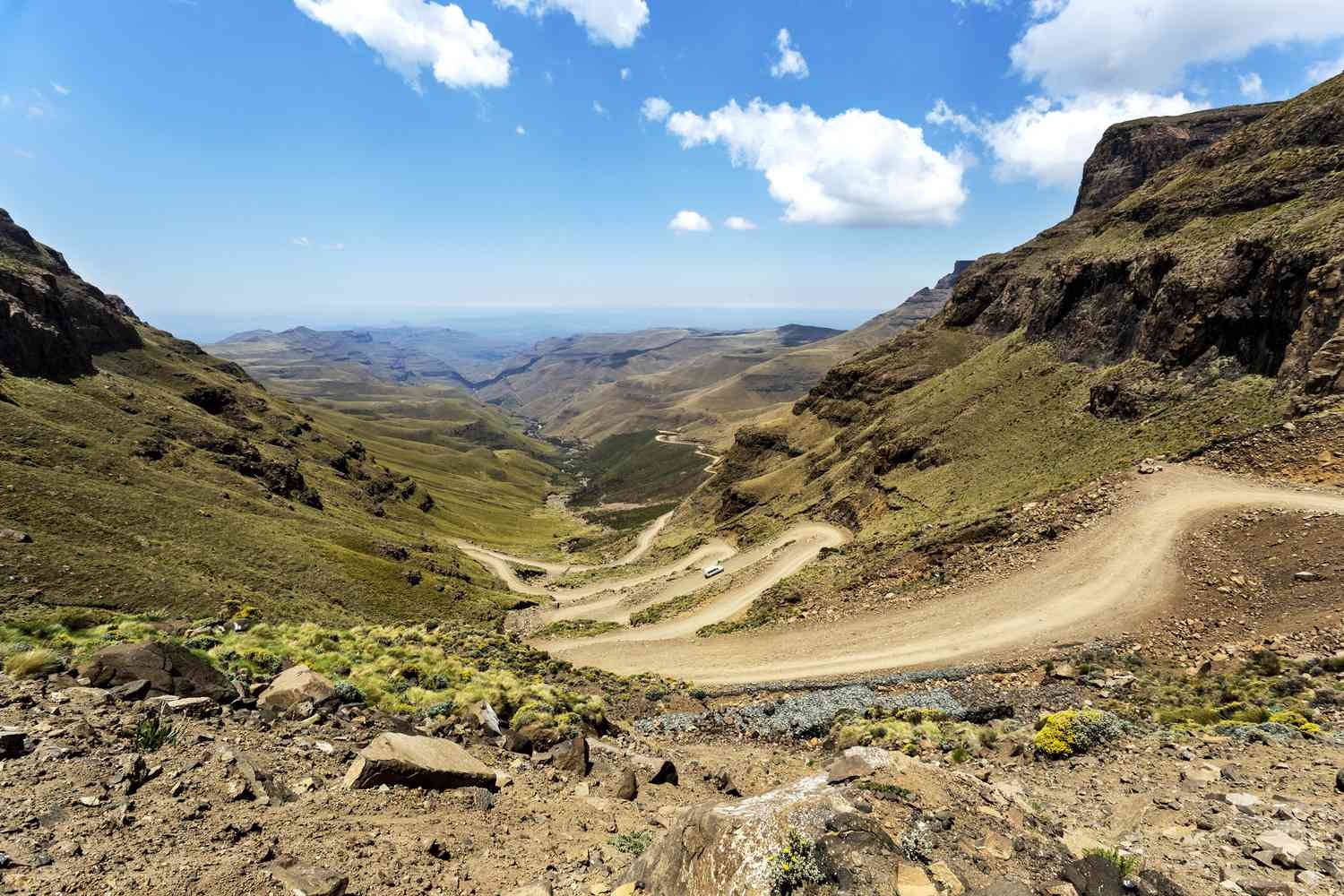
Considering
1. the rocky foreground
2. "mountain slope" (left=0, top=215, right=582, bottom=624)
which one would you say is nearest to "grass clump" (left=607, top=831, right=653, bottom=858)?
the rocky foreground

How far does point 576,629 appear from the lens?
162 feet

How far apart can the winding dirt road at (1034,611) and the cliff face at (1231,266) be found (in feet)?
33.7

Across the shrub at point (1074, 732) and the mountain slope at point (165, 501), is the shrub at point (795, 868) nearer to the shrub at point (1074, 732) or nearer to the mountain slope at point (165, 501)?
the shrub at point (1074, 732)

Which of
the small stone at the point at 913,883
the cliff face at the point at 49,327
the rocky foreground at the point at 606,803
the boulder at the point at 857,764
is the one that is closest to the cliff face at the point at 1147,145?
the rocky foreground at the point at 606,803

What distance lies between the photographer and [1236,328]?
128ft

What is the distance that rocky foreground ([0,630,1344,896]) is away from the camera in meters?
7.72

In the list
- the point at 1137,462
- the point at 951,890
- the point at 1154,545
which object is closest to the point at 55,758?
the point at 951,890

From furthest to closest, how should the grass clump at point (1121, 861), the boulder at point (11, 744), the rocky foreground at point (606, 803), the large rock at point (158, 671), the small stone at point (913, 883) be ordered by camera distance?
the large rock at point (158, 671), the boulder at point (11, 744), the grass clump at point (1121, 861), the rocky foreground at point (606, 803), the small stone at point (913, 883)

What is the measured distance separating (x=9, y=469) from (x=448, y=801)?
55985 mm

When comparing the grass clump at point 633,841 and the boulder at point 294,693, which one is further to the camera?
the boulder at point 294,693

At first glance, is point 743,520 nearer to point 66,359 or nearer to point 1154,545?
point 1154,545

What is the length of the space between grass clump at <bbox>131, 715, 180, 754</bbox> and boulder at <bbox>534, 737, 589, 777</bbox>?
7.83 m

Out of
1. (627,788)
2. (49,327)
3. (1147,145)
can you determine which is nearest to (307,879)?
(627,788)

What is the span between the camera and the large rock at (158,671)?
1234cm
